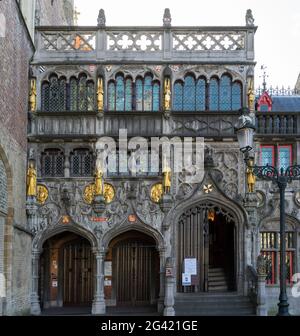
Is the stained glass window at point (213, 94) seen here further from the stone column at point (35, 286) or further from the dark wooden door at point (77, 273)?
the stone column at point (35, 286)

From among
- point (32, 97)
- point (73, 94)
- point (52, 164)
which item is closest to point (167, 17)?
point (73, 94)

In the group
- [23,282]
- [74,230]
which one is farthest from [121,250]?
[23,282]

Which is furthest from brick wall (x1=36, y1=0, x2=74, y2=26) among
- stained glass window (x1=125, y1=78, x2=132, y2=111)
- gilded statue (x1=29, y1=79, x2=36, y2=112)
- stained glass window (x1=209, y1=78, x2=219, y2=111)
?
stained glass window (x1=209, y1=78, x2=219, y2=111)

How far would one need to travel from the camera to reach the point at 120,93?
26125 millimetres

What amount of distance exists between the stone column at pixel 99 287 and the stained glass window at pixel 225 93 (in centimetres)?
678

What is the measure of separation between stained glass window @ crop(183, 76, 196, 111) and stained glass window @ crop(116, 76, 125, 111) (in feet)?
7.33

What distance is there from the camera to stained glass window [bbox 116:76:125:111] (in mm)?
26047

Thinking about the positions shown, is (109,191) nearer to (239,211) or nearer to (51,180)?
(51,180)

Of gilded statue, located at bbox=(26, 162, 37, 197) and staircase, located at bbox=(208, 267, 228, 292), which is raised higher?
gilded statue, located at bbox=(26, 162, 37, 197)

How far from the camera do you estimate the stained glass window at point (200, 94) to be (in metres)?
26.0

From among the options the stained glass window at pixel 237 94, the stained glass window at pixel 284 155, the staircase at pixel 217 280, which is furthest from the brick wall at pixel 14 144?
the stained glass window at pixel 284 155

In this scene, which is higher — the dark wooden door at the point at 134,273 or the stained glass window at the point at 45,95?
the stained glass window at the point at 45,95

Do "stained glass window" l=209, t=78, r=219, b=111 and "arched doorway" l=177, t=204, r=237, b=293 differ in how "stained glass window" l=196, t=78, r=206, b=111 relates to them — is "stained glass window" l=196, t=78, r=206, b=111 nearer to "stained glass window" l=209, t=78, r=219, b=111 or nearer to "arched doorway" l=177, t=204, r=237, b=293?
"stained glass window" l=209, t=78, r=219, b=111

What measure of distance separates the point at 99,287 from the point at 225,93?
8224mm
